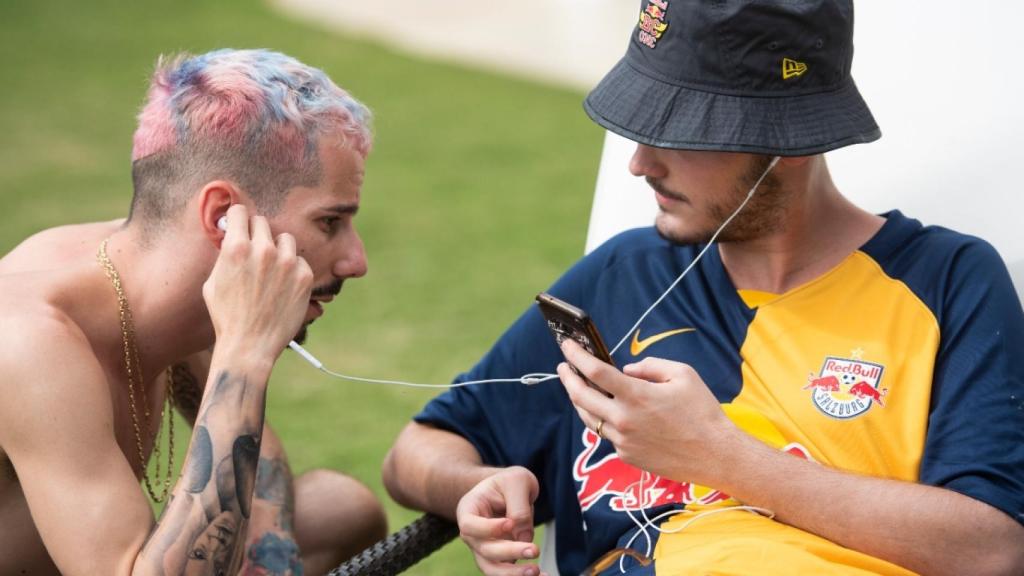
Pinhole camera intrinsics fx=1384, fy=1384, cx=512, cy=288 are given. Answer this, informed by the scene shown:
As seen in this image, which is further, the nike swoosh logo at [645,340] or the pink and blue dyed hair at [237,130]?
the nike swoosh logo at [645,340]

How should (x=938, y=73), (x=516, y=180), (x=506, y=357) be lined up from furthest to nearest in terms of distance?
(x=516, y=180)
(x=938, y=73)
(x=506, y=357)

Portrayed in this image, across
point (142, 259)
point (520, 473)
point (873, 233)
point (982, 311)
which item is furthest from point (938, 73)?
point (142, 259)

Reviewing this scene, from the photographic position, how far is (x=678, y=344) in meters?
3.26

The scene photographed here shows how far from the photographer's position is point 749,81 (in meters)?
3.01

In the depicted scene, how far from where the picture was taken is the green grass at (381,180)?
21.1ft

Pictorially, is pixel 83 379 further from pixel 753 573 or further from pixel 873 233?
pixel 873 233

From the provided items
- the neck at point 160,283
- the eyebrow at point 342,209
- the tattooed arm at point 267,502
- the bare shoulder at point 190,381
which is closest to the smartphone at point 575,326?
the eyebrow at point 342,209

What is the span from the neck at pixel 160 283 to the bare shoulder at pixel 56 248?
11 centimetres

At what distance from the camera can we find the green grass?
6.43 metres

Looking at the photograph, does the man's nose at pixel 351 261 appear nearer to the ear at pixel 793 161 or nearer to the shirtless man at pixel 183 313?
the shirtless man at pixel 183 313

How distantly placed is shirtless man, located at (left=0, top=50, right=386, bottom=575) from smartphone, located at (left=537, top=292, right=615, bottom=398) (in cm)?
53

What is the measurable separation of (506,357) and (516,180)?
5.92m

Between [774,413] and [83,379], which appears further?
[774,413]

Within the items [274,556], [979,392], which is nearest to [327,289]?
[274,556]
